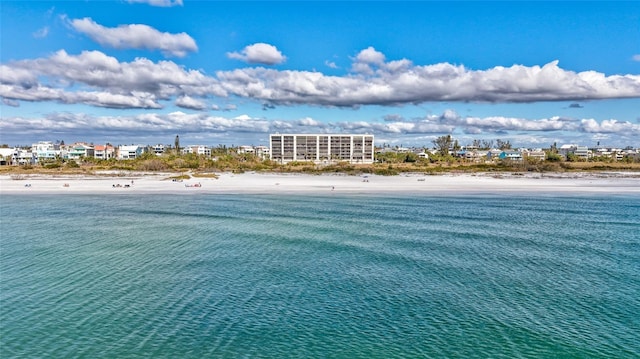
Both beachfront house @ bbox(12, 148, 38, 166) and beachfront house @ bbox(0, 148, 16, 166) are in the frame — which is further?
beachfront house @ bbox(12, 148, 38, 166)

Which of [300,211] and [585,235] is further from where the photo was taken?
[300,211]

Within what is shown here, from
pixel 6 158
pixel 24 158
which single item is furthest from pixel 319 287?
pixel 24 158

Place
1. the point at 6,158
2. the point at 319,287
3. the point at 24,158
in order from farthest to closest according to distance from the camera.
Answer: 1. the point at 24,158
2. the point at 6,158
3. the point at 319,287

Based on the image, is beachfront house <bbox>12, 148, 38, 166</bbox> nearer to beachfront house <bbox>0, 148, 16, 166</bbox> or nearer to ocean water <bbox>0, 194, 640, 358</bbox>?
beachfront house <bbox>0, 148, 16, 166</bbox>

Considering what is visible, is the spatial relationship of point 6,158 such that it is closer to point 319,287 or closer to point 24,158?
point 24,158

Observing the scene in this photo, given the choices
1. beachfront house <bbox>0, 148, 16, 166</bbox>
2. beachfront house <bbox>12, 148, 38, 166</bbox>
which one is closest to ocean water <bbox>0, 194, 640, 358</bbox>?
beachfront house <bbox>0, 148, 16, 166</bbox>

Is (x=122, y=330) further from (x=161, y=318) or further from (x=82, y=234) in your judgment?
(x=82, y=234)

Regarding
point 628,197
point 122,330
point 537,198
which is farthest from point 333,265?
point 628,197

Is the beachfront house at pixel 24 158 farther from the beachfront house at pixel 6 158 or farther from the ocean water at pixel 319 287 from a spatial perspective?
the ocean water at pixel 319 287
